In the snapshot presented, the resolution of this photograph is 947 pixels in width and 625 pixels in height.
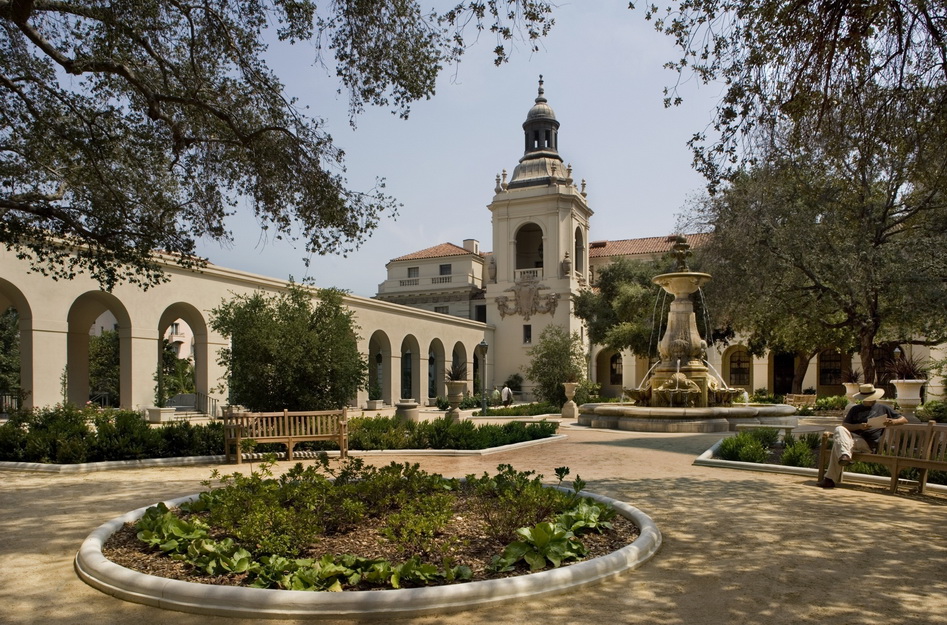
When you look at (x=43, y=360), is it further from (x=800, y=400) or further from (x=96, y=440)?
(x=800, y=400)

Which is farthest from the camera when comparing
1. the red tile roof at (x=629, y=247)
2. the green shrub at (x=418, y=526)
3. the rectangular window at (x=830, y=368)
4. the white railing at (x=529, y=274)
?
the red tile roof at (x=629, y=247)

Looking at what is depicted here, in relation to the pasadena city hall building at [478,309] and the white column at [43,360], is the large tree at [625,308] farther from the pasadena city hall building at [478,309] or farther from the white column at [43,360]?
the white column at [43,360]

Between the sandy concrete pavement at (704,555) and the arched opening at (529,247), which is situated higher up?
the arched opening at (529,247)

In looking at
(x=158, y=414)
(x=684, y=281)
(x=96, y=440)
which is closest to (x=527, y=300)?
(x=684, y=281)

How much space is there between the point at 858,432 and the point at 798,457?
3.55 feet

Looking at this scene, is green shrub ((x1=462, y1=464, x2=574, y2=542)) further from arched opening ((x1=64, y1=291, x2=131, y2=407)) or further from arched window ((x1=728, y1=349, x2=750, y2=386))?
arched window ((x1=728, y1=349, x2=750, y2=386))

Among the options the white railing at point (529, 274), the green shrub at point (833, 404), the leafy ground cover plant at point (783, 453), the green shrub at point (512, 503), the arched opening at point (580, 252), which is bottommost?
the green shrub at point (833, 404)

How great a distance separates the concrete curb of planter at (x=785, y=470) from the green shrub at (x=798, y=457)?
19 cm

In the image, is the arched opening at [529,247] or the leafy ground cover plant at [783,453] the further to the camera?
the arched opening at [529,247]

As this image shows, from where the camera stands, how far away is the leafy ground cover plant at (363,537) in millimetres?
4691

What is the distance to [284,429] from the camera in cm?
1161

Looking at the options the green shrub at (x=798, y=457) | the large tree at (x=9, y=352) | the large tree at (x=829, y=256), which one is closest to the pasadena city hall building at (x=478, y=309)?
the large tree at (x=9, y=352)

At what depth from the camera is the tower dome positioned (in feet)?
158

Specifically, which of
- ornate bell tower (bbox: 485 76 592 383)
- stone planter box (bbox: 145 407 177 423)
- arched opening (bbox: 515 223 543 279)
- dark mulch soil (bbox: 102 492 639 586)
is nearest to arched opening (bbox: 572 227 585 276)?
ornate bell tower (bbox: 485 76 592 383)
